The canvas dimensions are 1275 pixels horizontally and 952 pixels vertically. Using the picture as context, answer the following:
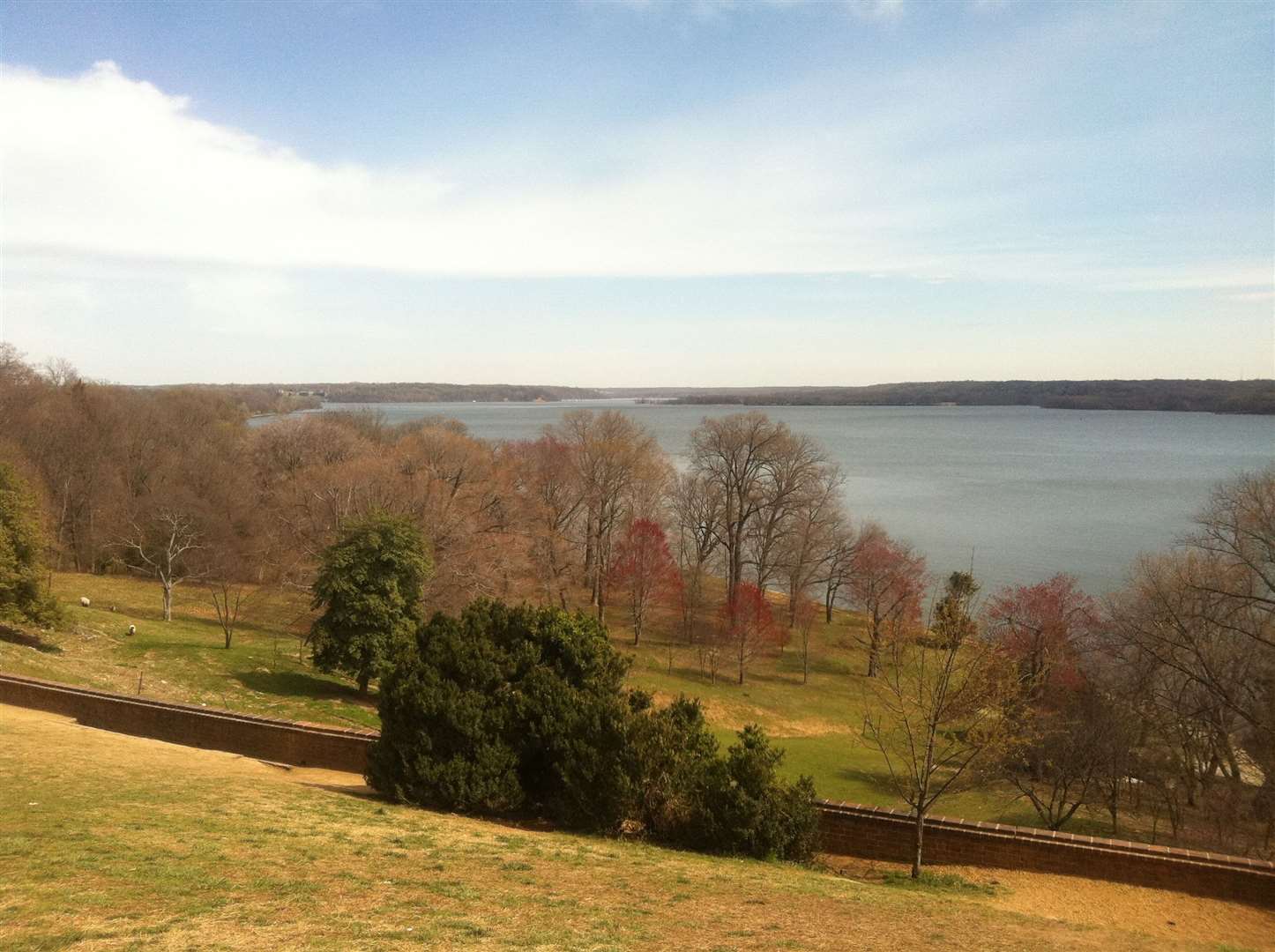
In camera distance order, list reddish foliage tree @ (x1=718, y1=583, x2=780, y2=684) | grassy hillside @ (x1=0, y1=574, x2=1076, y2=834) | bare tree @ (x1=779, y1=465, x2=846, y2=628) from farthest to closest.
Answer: bare tree @ (x1=779, y1=465, x2=846, y2=628)
reddish foliage tree @ (x1=718, y1=583, x2=780, y2=684)
grassy hillside @ (x1=0, y1=574, x2=1076, y2=834)

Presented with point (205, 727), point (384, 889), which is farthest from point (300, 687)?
point (384, 889)

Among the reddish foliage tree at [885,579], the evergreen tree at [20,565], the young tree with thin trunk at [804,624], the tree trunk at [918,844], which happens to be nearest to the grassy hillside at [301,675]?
the young tree with thin trunk at [804,624]

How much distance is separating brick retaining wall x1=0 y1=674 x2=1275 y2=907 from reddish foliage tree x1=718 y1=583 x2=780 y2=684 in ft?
68.7

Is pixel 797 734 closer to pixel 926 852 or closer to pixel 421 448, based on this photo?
pixel 926 852

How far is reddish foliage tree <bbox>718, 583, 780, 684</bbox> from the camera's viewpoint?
3478 cm

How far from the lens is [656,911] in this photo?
27.8 ft

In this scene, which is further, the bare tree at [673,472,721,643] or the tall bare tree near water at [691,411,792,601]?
the tall bare tree near water at [691,411,792,601]

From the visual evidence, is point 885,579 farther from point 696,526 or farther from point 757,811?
point 757,811

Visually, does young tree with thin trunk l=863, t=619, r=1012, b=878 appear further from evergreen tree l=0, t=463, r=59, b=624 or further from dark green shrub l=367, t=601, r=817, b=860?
evergreen tree l=0, t=463, r=59, b=624

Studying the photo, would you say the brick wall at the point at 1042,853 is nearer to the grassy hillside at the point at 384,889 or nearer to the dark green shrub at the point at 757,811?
the grassy hillside at the point at 384,889

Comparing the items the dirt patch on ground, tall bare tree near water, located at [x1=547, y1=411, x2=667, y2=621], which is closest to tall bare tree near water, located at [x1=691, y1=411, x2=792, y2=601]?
tall bare tree near water, located at [x1=547, y1=411, x2=667, y2=621]

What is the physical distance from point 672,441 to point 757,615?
90.6 metres

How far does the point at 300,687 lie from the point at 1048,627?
2210cm

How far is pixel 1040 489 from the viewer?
7550 centimetres
